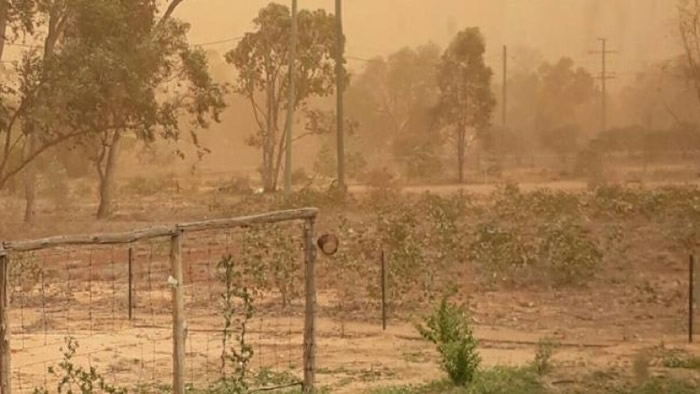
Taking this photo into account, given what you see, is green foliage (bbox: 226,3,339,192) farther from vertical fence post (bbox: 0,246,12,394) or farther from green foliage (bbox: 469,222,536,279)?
vertical fence post (bbox: 0,246,12,394)

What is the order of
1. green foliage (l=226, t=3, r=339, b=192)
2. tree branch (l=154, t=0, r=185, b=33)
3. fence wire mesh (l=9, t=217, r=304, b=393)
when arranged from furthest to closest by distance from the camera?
green foliage (l=226, t=3, r=339, b=192)
tree branch (l=154, t=0, r=185, b=33)
fence wire mesh (l=9, t=217, r=304, b=393)

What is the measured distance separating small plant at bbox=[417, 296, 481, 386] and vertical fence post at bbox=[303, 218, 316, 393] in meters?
1.06

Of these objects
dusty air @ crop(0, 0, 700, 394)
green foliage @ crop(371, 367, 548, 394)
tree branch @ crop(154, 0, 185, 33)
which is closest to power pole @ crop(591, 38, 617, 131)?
dusty air @ crop(0, 0, 700, 394)

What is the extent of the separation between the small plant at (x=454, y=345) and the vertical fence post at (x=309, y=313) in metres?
1.06

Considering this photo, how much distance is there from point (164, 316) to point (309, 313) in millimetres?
6427

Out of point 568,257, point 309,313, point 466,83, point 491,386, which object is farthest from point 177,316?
point 466,83

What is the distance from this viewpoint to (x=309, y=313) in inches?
401

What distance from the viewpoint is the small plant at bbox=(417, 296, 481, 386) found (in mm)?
10172

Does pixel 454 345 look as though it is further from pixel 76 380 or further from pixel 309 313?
pixel 76 380

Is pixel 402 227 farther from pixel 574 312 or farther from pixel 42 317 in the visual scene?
pixel 42 317

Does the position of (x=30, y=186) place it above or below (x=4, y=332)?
above

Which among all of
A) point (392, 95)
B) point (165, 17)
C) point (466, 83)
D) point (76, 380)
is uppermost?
point (392, 95)

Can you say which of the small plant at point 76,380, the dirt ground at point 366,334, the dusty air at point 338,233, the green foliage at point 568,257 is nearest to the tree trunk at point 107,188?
the dusty air at point 338,233

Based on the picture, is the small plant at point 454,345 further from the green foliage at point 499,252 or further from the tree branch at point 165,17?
the tree branch at point 165,17
